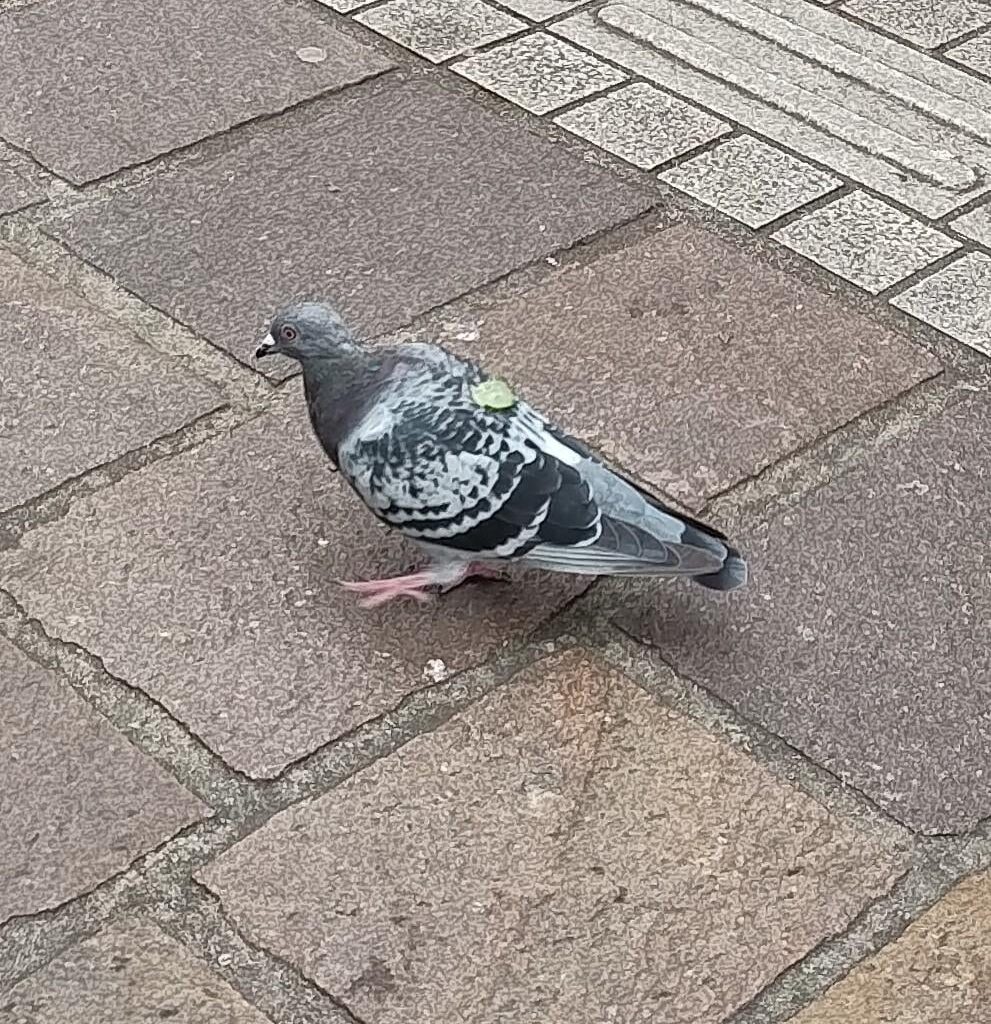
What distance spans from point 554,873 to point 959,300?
75.2 inches

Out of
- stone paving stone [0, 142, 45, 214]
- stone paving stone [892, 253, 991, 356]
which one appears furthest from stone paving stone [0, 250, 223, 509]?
stone paving stone [892, 253, 991, 356]

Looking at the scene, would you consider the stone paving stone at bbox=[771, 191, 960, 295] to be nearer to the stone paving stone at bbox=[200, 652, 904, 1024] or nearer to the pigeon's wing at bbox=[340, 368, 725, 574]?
the pigeon's wing at bbox=[340, 368, 725, 574]

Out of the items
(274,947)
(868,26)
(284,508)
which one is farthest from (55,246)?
(868,26)

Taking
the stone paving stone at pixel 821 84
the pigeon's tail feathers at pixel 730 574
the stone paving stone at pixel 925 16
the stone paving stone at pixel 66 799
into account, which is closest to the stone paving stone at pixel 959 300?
the stone paving stone at pixel 821 84

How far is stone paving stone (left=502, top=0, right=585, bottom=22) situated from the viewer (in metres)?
5.10

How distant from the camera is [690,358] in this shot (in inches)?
157

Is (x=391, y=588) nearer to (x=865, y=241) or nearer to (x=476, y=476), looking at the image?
(x=476, y=476)

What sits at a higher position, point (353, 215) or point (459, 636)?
point (353, 215)

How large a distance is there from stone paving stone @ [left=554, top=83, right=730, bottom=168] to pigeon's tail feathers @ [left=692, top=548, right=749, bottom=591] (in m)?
1.65

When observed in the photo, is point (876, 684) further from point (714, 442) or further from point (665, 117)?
point (665, 117)

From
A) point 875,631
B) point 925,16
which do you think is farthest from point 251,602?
point 925,16

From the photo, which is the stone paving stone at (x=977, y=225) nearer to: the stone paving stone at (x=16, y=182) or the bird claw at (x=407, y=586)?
the bird claw at (x=407, y=586)

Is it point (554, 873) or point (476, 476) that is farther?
point (476, 476)

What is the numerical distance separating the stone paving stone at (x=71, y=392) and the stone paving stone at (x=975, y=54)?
2.39 meters
